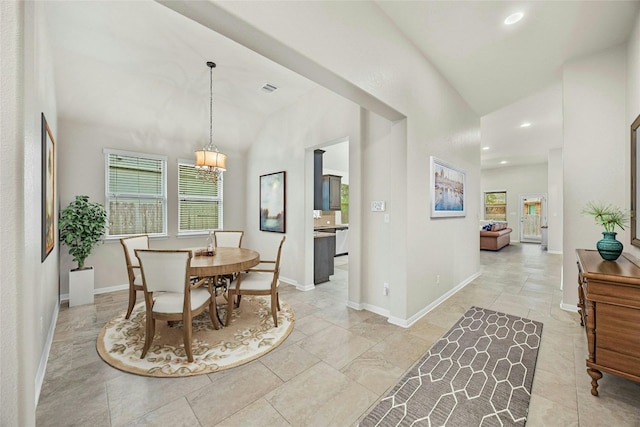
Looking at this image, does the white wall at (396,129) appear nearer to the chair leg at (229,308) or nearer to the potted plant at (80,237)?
the chair leg at (229,308)

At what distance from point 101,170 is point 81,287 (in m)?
1.81

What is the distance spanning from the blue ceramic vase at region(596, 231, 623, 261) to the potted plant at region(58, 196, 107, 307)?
18.7 feet

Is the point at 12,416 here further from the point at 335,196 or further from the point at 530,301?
the point at 335,196

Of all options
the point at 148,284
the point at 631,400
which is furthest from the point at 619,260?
the point at 148,284

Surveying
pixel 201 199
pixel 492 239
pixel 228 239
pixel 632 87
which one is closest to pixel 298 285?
pixel 228 239

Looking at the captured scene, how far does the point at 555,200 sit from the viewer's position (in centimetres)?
820

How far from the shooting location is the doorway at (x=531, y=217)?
10514 mm

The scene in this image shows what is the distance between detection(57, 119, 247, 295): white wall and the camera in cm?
382

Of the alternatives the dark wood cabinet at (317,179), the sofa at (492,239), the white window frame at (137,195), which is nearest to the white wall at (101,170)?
the white window frame at (137,195)

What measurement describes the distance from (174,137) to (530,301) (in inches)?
252

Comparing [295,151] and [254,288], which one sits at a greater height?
[295,151]

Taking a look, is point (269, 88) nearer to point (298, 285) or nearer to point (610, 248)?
point (298, 285)

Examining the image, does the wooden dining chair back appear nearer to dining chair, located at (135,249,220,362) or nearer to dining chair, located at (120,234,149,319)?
dining chair, located at (120,234,149,319)

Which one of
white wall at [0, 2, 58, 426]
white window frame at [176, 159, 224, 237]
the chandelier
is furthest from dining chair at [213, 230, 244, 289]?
white wall at [0, 2, 58, 426]
